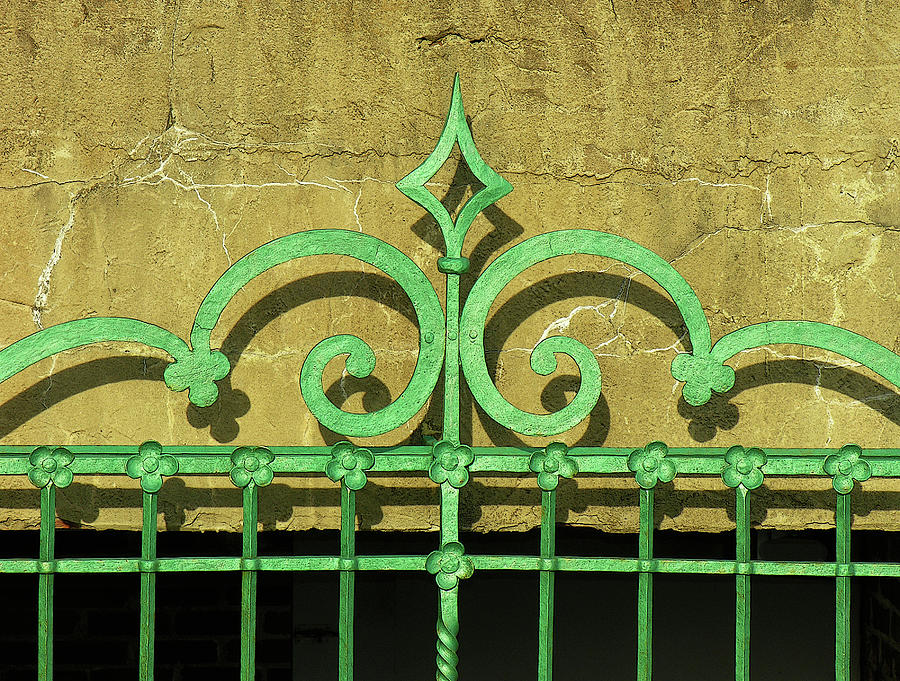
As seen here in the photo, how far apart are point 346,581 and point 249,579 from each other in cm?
16

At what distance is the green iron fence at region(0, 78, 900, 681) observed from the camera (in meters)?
1.56

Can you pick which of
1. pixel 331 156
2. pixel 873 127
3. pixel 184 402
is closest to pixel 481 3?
pixel 331 156

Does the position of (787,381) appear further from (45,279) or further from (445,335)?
(45,279)

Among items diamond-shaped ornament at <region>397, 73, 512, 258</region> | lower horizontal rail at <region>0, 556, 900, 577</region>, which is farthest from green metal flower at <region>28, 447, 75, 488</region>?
diamond-shaped ornament at <region>397, 73, 512, 258</region>

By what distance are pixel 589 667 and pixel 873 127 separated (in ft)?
10.1

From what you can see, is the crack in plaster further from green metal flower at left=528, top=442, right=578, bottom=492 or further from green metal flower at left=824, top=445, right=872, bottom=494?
green metal flower at left=824, top=445, right=872, bottom=494

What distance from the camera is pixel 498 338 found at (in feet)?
5.87

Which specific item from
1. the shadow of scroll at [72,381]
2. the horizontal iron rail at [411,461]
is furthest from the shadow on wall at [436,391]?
the horizontal iron rail at [411,461]

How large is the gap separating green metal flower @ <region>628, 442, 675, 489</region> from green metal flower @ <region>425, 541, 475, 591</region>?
1.05 ft

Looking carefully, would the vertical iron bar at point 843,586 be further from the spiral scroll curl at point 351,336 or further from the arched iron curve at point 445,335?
the spiral scroll curl at point 351,336

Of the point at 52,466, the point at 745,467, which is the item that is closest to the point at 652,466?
the point at 745,467

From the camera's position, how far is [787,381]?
1.81 m

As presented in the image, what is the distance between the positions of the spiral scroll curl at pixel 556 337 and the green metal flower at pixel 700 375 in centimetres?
2

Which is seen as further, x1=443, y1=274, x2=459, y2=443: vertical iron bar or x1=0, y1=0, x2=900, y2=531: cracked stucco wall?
x1=0, y1=0, x2=900, y2=531: cracked stucco wall
